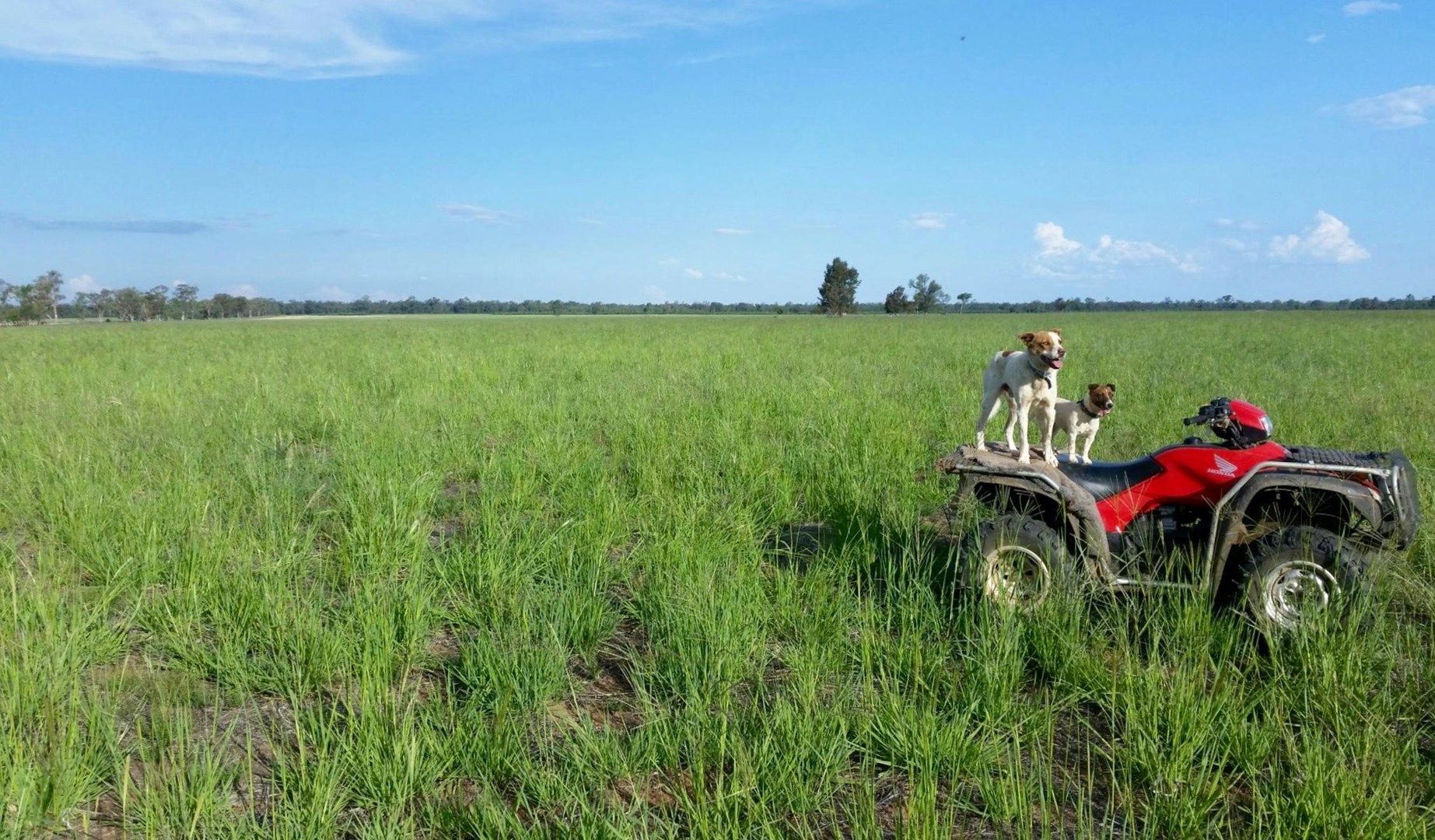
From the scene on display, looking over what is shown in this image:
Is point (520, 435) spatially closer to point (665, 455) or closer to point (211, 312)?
point (665, 455)

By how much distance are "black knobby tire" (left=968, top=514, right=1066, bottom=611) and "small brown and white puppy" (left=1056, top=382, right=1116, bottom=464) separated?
103cm

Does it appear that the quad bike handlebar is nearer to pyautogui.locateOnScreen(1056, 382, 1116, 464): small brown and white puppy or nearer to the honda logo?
the honda logo

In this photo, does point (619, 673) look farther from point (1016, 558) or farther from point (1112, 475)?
point (1112, 475)

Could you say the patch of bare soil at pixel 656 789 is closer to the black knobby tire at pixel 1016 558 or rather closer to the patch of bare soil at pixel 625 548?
the black knobby tire at pixel 1016 558

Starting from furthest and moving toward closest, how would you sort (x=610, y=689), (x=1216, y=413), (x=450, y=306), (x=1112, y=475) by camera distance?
(x=450, y=306)
(x=1112, y=475)
(x=1216, y=413)
(x=610, y=689)

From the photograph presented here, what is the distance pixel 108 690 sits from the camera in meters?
2.66

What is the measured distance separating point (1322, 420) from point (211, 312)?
136277 millimetres

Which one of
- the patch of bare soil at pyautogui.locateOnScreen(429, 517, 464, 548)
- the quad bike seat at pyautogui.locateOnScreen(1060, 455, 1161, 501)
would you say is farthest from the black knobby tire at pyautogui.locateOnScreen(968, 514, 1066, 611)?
the patch of bare soil at pyautogui.locateOnScreen(429, 517, 464, 548)

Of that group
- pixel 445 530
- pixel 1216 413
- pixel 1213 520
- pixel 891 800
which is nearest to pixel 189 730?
pixel 891 800

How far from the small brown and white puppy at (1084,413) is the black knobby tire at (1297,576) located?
1.17 m

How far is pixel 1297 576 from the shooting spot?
2.99 meters

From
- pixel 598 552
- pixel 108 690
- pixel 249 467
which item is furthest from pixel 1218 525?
pixel 249 467

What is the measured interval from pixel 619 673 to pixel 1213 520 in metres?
2.41

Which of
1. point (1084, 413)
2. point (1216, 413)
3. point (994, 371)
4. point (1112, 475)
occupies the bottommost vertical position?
point (1112, 475)
